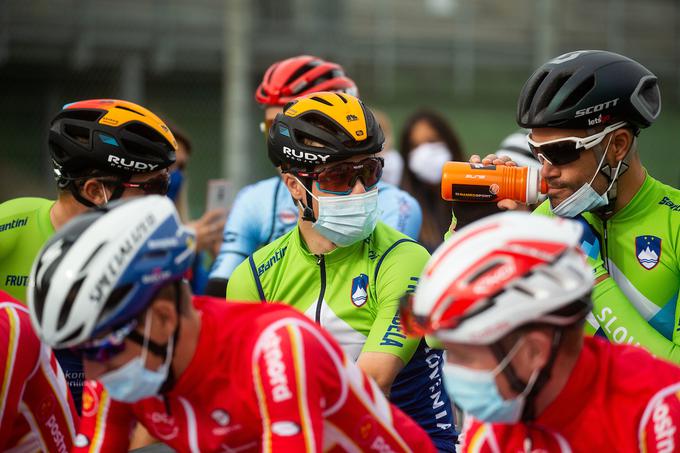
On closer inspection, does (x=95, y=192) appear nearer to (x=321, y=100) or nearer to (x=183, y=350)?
(x=321, y=100)

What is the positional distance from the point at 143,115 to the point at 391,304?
1601mm

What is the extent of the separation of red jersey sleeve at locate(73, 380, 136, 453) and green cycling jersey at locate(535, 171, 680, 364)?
189 cm

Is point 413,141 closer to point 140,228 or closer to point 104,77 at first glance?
point 140,228

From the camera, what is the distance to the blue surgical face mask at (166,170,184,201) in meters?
6.87

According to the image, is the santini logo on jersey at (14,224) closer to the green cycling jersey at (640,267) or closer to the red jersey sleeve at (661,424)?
the green cycling jersey at (640,267)

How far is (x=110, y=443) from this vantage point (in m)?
3.31

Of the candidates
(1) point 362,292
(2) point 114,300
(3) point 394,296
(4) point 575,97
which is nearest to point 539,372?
(2) point 114,300

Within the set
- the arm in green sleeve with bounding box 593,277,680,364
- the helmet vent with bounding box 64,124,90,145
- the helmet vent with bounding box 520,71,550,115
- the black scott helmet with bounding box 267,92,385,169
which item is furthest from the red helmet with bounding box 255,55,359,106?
the arm in green sleeve with bounding box 593,277,680,364

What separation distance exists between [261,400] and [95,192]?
6.97 feet

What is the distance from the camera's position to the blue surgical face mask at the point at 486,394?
2766 mm

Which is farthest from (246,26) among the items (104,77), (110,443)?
(110,443)

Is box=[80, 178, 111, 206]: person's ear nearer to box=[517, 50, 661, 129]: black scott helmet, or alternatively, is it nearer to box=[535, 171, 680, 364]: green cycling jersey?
box=[517, 50, 661, 129]: black scott helmet

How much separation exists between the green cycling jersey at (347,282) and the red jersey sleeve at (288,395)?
3.61 feet

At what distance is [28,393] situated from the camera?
367 cm
